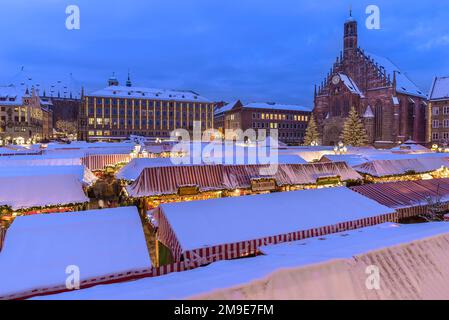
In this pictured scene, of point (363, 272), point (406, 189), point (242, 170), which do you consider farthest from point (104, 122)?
point (363, 272)

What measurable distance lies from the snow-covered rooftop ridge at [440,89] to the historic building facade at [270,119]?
1375 inches

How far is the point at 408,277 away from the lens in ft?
15.0

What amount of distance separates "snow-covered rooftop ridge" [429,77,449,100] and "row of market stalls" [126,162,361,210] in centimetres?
4498

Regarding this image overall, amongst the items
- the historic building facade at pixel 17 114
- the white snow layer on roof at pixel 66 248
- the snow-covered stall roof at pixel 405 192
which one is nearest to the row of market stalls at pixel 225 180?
the snow-covered stall roof at pixel 405 192

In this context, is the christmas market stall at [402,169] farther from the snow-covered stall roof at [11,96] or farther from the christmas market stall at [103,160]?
the snow-covered stall roof at [11,96]

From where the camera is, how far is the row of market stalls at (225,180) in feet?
47.5

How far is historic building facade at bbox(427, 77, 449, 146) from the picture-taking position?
168ft

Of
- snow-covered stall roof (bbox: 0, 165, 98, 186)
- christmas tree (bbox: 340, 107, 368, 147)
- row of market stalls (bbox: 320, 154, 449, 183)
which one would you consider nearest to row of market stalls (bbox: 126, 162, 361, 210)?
row of market stalls (bbox: 320, 154, 449, 183)

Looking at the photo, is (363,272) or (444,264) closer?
(363,272)

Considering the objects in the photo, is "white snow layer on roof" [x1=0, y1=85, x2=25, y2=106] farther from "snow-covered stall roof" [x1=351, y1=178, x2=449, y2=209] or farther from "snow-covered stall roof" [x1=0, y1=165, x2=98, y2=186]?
"snow-covered stall roof" [x1=351, y1=178, x2=449, y2=209]

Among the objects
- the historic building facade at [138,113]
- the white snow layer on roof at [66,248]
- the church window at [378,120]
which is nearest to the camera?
the white snow layer on roof at [66,248]
